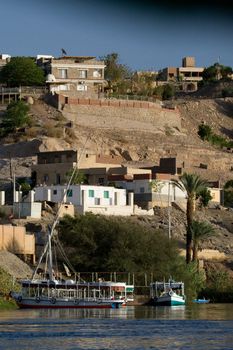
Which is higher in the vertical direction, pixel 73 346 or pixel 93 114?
pixel 93 114

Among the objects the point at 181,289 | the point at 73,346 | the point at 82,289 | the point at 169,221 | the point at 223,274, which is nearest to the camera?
the point at 73,346

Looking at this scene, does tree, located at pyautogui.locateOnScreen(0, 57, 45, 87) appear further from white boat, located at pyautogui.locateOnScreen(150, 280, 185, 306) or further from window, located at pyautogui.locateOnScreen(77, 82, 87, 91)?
white boat, located at pyautogui.locateOnScreen(150, 280, 185, 306)

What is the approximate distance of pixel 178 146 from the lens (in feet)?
351

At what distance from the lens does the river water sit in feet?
120

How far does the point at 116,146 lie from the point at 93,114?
233 inches

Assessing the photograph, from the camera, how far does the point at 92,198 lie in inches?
3282

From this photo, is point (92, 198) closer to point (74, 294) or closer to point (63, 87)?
point (74, 294)

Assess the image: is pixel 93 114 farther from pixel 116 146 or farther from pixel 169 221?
pixel 169 221

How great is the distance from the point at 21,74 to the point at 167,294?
52.8m

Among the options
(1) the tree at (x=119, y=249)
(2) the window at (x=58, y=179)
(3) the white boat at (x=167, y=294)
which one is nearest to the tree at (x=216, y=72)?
(2) the window at (x=58, y=179)

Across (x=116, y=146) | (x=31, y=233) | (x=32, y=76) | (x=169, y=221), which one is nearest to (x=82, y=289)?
(x=31, y=233)

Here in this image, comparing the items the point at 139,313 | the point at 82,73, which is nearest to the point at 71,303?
the point at 139,313

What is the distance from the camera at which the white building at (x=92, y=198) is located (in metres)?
82.6

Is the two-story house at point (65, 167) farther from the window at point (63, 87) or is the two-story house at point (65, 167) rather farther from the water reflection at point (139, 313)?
the water reflection at point (139, 313)
